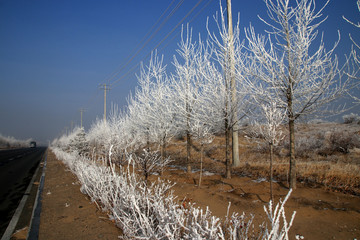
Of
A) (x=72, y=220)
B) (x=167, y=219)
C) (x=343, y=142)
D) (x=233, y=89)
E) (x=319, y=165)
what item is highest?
(x=233, y=89)

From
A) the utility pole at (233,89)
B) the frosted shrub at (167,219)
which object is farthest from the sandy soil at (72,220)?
the utility pole at (233,89)

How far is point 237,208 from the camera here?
5.57m

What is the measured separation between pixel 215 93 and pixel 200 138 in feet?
5.99

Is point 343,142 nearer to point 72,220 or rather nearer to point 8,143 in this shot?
point 72,220

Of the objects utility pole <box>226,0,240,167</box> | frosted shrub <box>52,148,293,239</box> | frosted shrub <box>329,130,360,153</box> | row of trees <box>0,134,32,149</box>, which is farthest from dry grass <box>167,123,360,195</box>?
row of trees <box>0,134,32,149</box>

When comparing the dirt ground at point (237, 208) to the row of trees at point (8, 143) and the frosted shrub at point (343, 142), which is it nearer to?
the frosted shrub at point (343, 142)

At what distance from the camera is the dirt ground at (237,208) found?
4219 millimetres

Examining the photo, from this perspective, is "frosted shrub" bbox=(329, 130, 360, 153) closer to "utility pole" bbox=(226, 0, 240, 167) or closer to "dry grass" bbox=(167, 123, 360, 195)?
"dry grass" bbox=(167, 123, 360, 195)

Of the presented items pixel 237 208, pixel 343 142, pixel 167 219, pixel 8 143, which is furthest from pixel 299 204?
pixel 8 143

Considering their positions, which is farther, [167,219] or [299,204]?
[299,204]

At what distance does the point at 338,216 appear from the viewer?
191 inches

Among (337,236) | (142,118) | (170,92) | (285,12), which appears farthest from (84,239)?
(142,118)

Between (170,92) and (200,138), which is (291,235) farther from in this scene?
(170,92)

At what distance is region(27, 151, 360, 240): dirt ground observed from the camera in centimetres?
422
